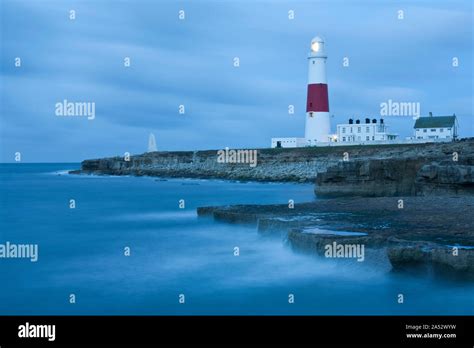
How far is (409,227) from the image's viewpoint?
13.1 metres

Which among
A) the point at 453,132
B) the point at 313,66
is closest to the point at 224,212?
the point at 313,66

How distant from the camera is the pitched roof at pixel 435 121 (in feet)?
176

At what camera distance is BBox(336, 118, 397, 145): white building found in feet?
181

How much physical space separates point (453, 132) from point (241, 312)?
47.2m

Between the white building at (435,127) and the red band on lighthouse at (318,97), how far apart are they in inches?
405

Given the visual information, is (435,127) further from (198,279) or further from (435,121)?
(198,279)
